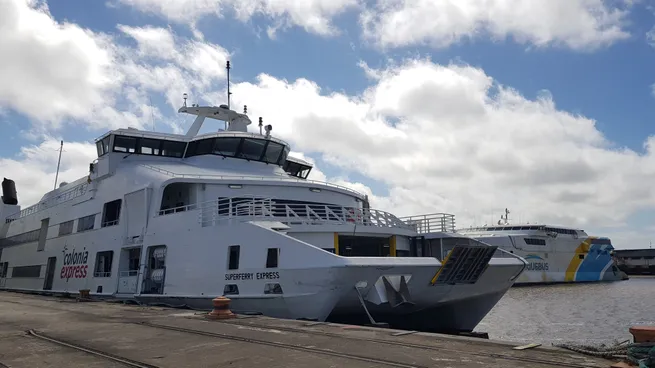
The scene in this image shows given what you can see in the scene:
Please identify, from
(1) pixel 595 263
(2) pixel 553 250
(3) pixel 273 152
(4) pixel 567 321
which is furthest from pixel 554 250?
(3) pixel 273 152

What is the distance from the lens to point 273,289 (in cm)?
1306

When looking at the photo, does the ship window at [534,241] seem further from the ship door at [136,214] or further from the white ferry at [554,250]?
the ship door at [136,214]

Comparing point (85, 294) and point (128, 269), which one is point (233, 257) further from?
point (85, 294)

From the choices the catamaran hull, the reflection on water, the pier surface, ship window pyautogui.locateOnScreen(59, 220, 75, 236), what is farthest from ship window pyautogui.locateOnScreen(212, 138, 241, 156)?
the reflection on water

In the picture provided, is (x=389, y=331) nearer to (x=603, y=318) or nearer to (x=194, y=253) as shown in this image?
(x=194, y=253)

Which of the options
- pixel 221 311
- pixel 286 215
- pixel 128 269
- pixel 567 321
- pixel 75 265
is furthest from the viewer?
pixel 75 265

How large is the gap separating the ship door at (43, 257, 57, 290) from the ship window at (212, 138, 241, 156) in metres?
13.3

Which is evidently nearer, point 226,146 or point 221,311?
point 221,311

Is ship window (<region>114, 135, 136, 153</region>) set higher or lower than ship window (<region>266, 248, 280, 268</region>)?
higher

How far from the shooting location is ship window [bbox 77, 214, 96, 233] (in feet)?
75.0

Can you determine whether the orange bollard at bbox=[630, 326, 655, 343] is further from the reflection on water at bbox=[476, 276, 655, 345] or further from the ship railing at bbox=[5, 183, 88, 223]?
the ship railing at bbox=[5, 183, 88, 223]

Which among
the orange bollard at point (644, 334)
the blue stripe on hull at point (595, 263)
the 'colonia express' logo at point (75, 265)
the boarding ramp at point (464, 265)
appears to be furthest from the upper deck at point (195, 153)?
the blue stripe on hull at point (595, 263)

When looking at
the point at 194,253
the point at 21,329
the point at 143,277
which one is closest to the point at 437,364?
the point at 21,329

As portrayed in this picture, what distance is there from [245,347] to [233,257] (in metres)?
6.38
